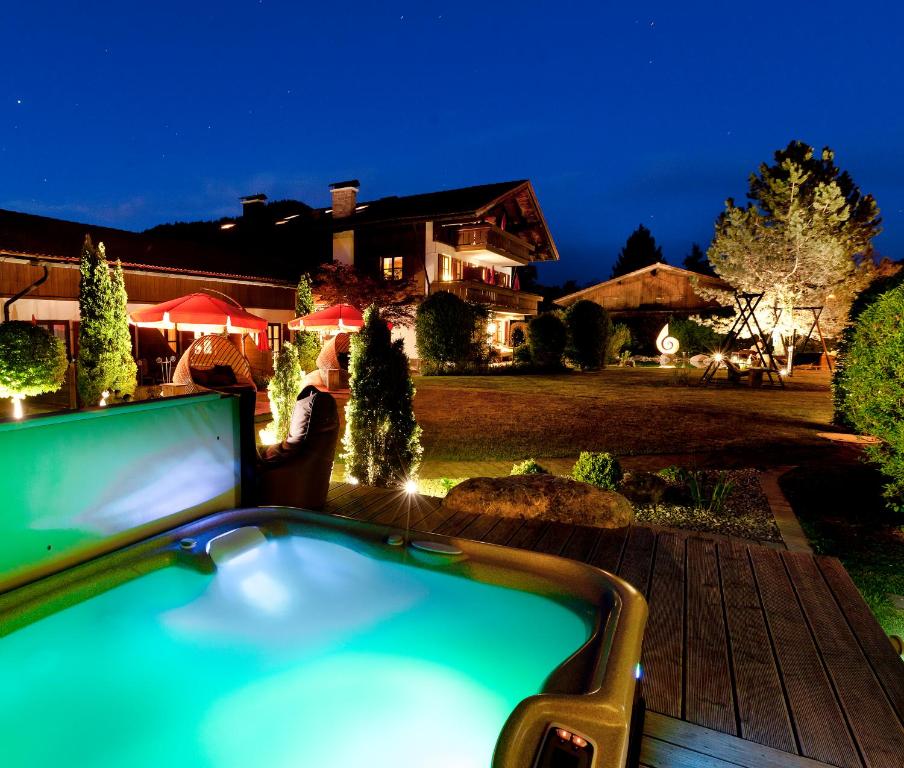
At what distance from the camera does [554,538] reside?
3852 mm

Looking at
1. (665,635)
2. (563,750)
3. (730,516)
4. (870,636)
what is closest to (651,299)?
(730,516)

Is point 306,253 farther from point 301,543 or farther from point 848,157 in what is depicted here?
point 848,157

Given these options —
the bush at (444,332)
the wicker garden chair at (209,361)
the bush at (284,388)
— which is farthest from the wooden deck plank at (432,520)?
the bush at (444,332)

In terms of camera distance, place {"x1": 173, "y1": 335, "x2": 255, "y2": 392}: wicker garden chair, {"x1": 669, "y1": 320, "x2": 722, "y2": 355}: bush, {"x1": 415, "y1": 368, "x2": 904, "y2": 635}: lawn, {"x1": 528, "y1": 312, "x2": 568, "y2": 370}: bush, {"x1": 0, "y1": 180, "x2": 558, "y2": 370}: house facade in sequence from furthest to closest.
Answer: {"x1": 669, "y1": 320, "x2": 722, "y2": 355}: bush
{"x1": 528, "y1": 312, "x2": 568, "y2": 370}: bush
{"x1": 0, "y1": 180, "x2": 558, "y2": 370}: house facade
{"x1": 173, "y1": 335, "x2": 255, "y2": 392}: wicker garden chair
{"x1": 415, "y1": 368, "x2": 904, "y2": 635}: lawn

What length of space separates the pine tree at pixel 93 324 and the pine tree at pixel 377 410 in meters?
8.76

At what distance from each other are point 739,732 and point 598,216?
473 feet

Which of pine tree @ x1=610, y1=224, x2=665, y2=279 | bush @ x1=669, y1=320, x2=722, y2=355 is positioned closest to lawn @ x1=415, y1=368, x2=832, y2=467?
bush @ x1=669, y1=320, x2=722, y2=355

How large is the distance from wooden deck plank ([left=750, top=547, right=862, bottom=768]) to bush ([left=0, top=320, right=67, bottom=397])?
10.9 meters

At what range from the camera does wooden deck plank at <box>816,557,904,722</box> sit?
2.28 m

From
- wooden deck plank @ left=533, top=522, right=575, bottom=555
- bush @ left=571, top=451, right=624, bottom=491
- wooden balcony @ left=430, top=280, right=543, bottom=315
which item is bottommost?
wooden deck plank @ left=533, top=522, right=575, bottom=555

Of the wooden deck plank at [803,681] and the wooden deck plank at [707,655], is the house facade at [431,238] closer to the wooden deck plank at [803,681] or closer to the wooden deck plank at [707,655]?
the wooden deck plank at [707,655]

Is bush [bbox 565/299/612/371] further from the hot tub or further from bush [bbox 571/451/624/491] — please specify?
the hot tub

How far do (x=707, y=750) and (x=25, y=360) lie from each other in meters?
11.0

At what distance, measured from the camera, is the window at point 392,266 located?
24578 mm
